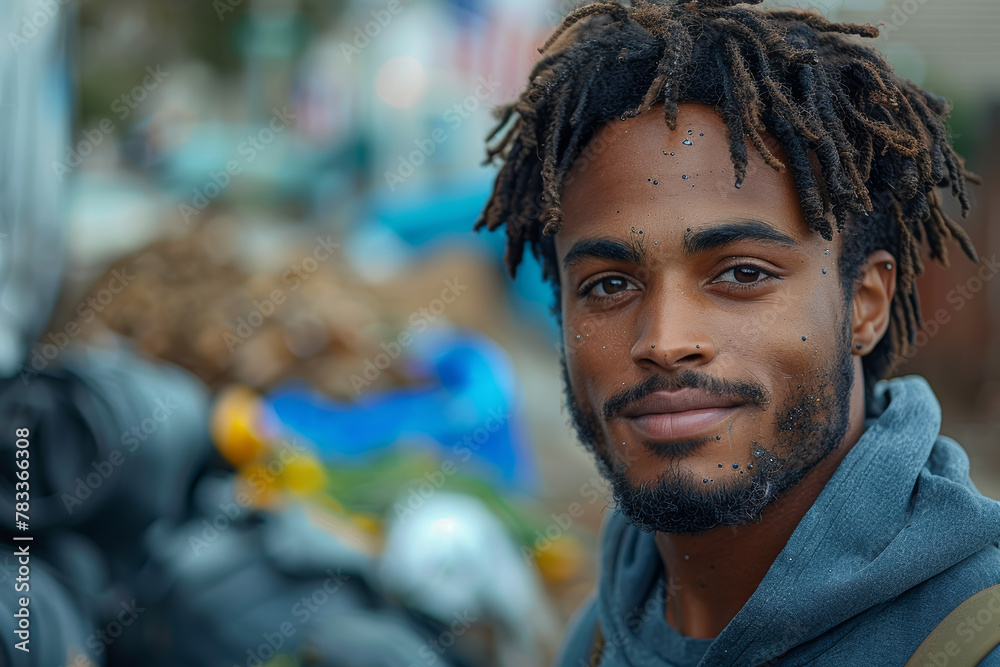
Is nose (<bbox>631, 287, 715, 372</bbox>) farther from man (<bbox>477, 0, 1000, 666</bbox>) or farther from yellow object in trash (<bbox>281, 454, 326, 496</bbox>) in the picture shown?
yellow object in trash (<bbox>281, 454, 326, 496</bbox>)

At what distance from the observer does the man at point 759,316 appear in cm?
142

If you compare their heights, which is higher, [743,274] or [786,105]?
[786,105]

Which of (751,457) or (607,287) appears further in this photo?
(607,287)

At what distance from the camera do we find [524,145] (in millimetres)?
1794

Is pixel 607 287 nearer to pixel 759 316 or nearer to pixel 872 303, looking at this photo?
pixel 759 316

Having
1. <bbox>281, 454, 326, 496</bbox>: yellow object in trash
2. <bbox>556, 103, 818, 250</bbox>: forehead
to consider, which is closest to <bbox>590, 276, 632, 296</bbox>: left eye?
<bbox>556, 103, 818, 250</bbox>: forehead

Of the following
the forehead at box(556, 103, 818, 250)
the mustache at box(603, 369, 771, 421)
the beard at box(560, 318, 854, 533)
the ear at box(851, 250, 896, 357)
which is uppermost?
the forehead at box(556, 103, 818, 250)

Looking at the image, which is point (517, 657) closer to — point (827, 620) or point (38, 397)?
point (38, 397)

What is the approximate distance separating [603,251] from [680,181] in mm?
206

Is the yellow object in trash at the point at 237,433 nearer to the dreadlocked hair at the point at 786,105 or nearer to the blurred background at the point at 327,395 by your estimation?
the blurred background at the point at 327,395

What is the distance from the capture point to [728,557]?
169cm

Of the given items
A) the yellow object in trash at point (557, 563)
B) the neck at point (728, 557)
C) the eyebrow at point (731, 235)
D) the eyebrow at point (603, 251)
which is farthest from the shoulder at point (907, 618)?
the yellow object in trash at point (557, 563)

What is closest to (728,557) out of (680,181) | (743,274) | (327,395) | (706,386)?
(706,386)

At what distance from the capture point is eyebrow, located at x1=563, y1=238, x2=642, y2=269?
5.21 ft
